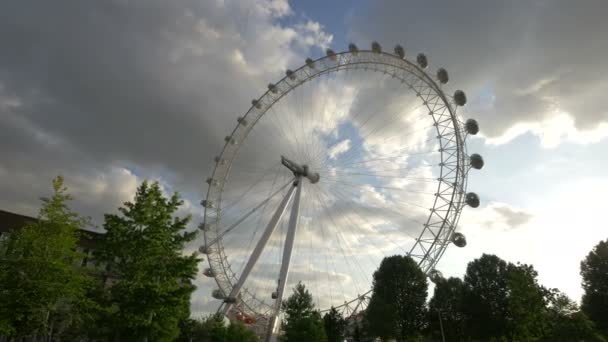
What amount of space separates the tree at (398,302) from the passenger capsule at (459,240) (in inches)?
382

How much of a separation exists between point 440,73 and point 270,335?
103 feet

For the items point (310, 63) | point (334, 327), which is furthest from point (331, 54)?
point (334, 327)

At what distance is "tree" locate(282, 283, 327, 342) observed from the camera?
32.0 m

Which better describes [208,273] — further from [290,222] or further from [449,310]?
[449,310]

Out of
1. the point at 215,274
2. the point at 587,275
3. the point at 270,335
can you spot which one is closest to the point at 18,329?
the point at 270,335

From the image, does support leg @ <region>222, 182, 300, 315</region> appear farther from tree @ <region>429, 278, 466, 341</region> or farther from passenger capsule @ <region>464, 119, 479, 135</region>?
tree @ <region>429, 278, 466, 341</region>

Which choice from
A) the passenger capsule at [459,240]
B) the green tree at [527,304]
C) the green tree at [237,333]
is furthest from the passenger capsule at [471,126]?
the green tree at [237,333]

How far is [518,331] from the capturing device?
32.4 meters

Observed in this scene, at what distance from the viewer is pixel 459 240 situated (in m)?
38.6

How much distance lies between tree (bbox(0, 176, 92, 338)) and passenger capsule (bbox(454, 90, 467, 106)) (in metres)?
36.1

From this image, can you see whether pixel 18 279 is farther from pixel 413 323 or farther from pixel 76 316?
pixel 413 323

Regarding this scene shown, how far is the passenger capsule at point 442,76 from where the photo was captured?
129ft

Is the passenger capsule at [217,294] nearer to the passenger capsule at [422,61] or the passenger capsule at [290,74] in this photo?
the passenger capsule at [290,74]

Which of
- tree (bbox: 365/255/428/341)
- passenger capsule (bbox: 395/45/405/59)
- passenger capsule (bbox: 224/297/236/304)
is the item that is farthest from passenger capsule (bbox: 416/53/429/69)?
passenger capsule (bbox: 224/297/236/304)
